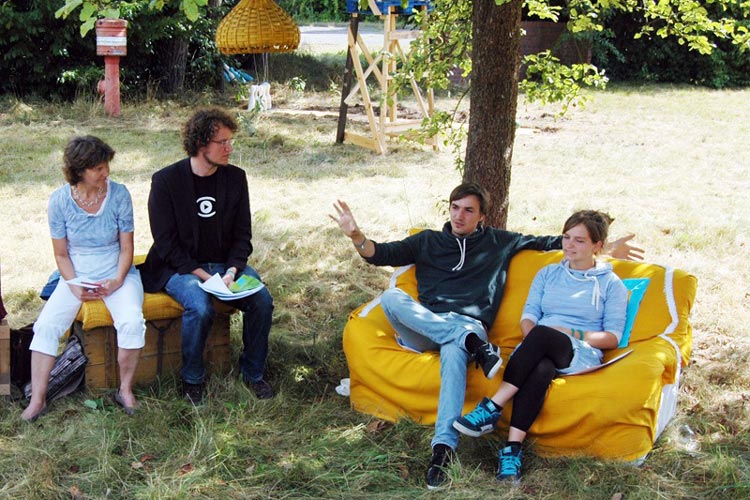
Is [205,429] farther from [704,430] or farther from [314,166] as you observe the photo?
[314,166]

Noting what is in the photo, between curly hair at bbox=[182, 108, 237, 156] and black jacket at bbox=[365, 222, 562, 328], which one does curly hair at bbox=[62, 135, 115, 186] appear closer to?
curly hair at bbox=[182, 108, 237, 156]

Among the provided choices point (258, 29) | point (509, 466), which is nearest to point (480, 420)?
point (509, 466)

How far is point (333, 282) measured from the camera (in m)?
6.20

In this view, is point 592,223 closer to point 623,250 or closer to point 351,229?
point 623,250

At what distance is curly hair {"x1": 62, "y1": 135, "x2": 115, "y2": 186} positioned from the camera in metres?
4.19

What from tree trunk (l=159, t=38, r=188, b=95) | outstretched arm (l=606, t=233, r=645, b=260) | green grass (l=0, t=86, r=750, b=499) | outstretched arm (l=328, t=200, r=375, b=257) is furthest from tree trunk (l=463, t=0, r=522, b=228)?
tree trunk (l=159, t=38, r=188, b=95)

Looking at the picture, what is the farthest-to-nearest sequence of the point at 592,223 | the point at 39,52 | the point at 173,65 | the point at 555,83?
the point at 173,65 < the point at 39,52 < the point at 555,83 < the point at 592,223

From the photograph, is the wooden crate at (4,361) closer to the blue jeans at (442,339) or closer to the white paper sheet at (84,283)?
the white paper sheet at (84,283)

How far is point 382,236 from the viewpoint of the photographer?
23.5 feet

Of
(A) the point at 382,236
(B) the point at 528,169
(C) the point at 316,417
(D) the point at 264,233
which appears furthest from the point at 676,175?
(C) the point at 316,417

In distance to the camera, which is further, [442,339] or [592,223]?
[592,223]

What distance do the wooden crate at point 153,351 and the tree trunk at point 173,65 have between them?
9907mm

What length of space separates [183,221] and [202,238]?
144 mm

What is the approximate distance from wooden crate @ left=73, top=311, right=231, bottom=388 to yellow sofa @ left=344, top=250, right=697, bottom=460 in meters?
0.74
